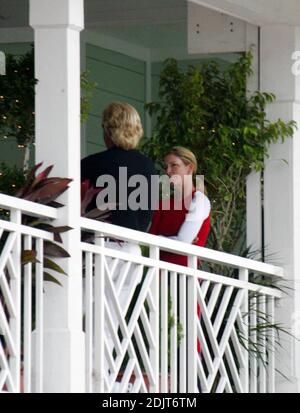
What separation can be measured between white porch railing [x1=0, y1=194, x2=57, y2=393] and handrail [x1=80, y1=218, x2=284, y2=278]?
0.34m

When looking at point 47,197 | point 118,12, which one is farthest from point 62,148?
point 118,12

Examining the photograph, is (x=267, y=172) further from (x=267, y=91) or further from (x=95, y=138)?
(x=95, y=138)

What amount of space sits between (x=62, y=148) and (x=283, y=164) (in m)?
2.72

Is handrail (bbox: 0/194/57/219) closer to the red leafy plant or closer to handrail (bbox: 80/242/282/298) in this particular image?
the red leafy plant

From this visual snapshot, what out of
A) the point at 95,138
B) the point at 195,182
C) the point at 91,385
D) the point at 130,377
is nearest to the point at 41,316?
the point at 91,385

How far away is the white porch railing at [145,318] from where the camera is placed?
6617 mm

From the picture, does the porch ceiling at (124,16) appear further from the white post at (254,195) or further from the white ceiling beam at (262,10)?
the white ceiling beam at (262,10)

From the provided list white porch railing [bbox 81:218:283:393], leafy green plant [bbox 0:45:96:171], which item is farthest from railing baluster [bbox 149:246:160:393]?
leafy green plant [bbox 0:45:96:171]

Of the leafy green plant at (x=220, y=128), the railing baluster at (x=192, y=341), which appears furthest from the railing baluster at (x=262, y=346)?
the railing baluster at (x=192, y=341)

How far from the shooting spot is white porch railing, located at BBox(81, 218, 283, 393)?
7180 millimetres

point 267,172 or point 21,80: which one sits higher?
point 21,80

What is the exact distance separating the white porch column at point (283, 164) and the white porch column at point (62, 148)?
251 centimetres
